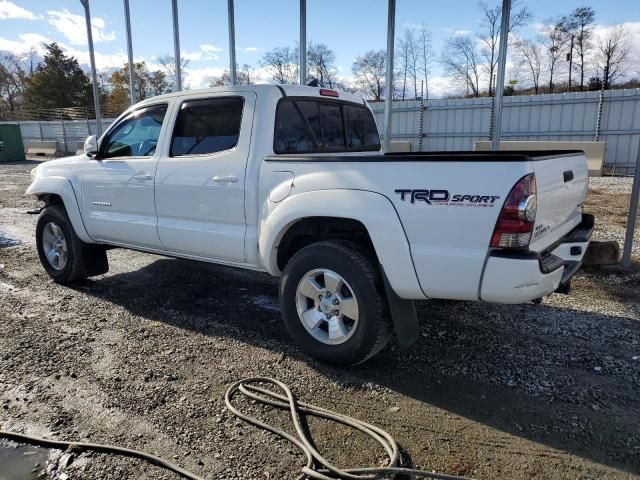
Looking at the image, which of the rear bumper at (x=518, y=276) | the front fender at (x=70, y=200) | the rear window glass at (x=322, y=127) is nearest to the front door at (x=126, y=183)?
the front fender at (x=70, y=200)

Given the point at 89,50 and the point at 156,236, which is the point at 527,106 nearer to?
the point at 89,50

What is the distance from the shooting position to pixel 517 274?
2.86 meters

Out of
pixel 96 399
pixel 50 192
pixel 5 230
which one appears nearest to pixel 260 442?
pixel 96 399

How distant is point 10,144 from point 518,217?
3050 cm

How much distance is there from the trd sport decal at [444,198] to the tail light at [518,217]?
0.09m

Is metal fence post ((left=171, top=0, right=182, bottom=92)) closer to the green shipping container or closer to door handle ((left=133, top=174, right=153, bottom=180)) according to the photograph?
door handle ((left=133, top=174, right=153, bottom=180))

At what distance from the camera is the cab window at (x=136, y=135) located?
475 cm

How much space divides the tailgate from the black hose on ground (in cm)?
142

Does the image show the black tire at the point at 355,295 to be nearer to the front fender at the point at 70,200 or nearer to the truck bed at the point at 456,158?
the truck bed at the point at 456,158

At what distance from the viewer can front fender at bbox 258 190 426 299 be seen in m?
3.17

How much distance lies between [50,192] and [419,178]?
172 inches

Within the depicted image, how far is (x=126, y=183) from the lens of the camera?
4855 millimetres

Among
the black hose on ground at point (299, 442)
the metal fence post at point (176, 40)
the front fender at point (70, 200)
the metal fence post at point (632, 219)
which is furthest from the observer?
the metal fence post at point (176, 40)

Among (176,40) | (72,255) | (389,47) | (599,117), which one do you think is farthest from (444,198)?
(599,117)
